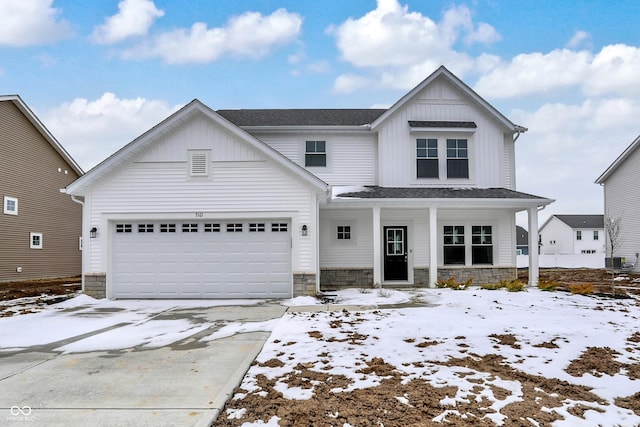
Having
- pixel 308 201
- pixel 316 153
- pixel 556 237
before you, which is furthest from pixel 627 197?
pixel 556 237

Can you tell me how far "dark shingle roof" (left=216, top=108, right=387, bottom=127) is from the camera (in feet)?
53.1

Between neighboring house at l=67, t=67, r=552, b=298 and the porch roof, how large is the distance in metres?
0.07

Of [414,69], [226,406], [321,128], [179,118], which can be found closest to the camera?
[226,406]

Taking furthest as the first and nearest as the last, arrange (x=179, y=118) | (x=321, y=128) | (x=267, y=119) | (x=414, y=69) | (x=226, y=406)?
(x=414, y=69) < (x=267, y=119) < (x=321, y=128) < (x=179, y=118) < (x=226, y=406)

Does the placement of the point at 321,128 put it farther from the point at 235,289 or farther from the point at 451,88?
the point at 235,289

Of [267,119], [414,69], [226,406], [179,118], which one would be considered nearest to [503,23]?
[414,69]

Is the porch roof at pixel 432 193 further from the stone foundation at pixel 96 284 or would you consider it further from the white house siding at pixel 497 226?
the stone foundation at pixel 96 284

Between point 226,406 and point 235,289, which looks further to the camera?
point 235,289

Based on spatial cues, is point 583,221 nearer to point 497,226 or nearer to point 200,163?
point 497,226

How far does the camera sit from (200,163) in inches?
489

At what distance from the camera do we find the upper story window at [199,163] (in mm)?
12406

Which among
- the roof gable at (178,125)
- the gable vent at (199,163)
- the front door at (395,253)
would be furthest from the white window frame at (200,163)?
the front door at (395,253)

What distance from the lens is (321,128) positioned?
1563 centimetres

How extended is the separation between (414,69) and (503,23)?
668 cm
